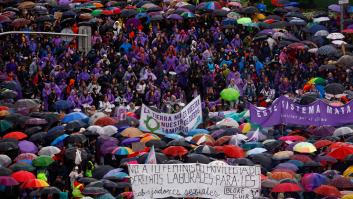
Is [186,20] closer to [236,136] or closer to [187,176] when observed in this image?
[236,136]

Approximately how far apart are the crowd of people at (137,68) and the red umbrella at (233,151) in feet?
0.94

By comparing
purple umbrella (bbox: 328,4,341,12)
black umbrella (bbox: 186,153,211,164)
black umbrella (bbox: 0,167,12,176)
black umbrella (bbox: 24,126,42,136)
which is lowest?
black umbrella (bbox: 24,126,42,136)

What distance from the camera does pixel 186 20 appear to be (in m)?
57.8

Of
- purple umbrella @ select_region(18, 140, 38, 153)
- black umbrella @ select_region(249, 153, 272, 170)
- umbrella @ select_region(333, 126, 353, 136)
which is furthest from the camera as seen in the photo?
purple umbrella @ select_region(18, 140, 38, 153)

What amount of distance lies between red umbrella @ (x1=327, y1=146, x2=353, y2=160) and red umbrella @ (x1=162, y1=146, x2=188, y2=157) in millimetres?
4030

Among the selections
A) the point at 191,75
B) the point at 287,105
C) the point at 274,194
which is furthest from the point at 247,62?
the point at 274,194

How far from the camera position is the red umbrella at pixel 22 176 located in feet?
135

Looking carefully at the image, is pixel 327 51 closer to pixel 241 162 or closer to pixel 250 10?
pixel 250 10

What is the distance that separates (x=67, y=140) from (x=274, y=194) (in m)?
7.64

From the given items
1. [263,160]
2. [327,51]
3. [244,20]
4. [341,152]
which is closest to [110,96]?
[327,51]

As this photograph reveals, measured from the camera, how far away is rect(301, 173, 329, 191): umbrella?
39250mm

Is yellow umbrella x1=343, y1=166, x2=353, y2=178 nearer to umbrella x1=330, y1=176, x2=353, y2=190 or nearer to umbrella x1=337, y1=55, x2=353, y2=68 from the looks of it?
umbrella x1=330, y1=176, x2=353, y2=190

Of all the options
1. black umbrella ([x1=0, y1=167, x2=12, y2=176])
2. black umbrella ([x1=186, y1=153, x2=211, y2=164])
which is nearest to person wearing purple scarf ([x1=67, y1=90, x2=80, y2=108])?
black umbrella ([x1=0, y1=167, x2=12, y2=176])

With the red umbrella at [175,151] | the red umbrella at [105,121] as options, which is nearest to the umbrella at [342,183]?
the red umbrella at [175,151]
